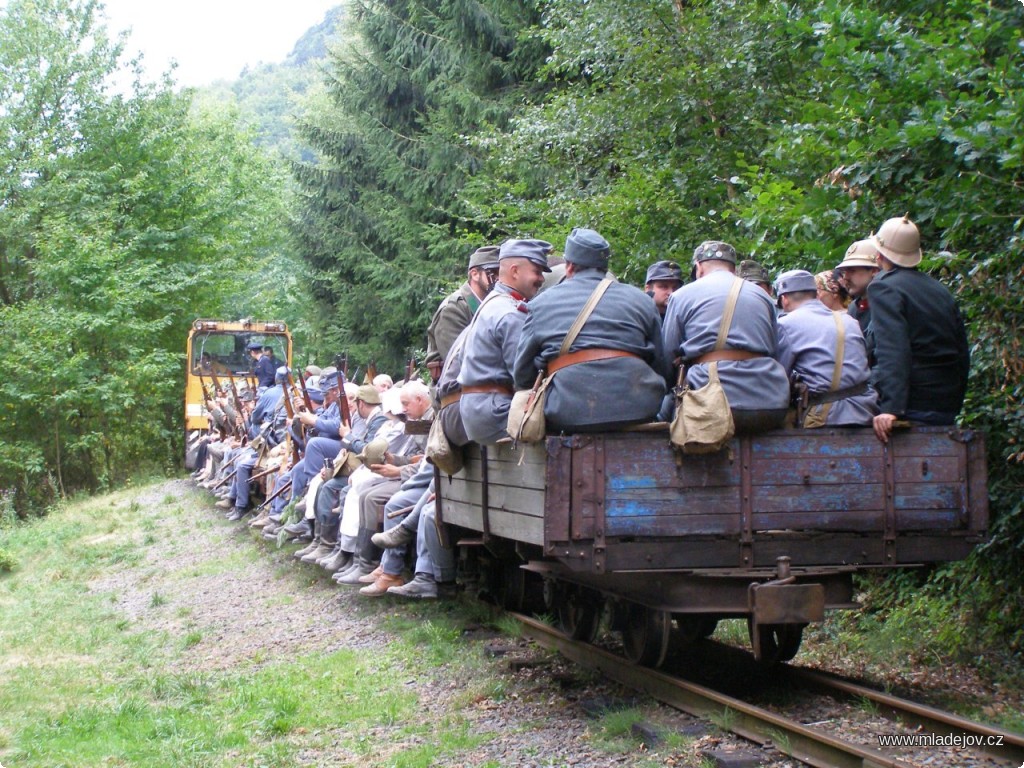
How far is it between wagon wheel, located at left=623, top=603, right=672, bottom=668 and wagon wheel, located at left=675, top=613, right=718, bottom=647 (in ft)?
0.87

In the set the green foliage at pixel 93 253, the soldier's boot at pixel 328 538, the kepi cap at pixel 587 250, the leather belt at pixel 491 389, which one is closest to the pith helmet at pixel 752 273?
the kepi cap at pixel 587 250

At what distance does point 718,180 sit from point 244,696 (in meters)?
6.55

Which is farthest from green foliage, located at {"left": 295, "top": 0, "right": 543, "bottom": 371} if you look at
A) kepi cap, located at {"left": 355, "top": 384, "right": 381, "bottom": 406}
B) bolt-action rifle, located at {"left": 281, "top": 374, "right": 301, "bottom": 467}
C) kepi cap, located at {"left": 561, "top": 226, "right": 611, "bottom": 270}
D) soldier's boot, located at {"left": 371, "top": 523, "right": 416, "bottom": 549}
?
kepi cap, located at {"left": 561, "top": 226, "right": 611, "bottom": 270}

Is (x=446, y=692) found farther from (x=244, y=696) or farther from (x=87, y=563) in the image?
(x=87, y=563)

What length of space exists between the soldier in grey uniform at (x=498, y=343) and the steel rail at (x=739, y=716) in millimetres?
1485

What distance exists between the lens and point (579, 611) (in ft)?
24.3

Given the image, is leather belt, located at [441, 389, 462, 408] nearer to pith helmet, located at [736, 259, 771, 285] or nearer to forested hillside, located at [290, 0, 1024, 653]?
pith helmet, located at [736, 259, 771, 285]

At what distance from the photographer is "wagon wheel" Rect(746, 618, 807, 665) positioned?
6.39m

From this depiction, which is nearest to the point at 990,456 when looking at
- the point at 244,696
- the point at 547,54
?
the point at 244,696

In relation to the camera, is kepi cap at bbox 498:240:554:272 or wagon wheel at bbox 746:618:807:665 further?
kepi cap at bbox 498:240:554:272

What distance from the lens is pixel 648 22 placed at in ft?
37.4

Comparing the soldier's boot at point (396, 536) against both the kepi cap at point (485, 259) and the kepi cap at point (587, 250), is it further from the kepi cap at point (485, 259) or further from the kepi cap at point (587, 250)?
the kepi cap at point (587, 250)

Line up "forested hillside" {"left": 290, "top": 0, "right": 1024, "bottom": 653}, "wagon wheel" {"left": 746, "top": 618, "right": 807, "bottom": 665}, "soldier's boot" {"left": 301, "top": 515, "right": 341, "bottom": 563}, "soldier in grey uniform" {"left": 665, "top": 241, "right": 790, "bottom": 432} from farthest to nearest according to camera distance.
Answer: "soldier's boot" {"left": 301, "top": 515, "right": 341, "bottom": 563} → "wagon wheel" {"left": 746, "top": 618, "right": 807, "bottom": 665} → "forested hillside" {"left": 290, "top": 0, "right": 1024, "bottom": 653} → "soldier in grey uniform" {"left": 665, "top": 241, "right": 790, "bottom": 432}

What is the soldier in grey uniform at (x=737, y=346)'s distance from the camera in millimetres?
5648
